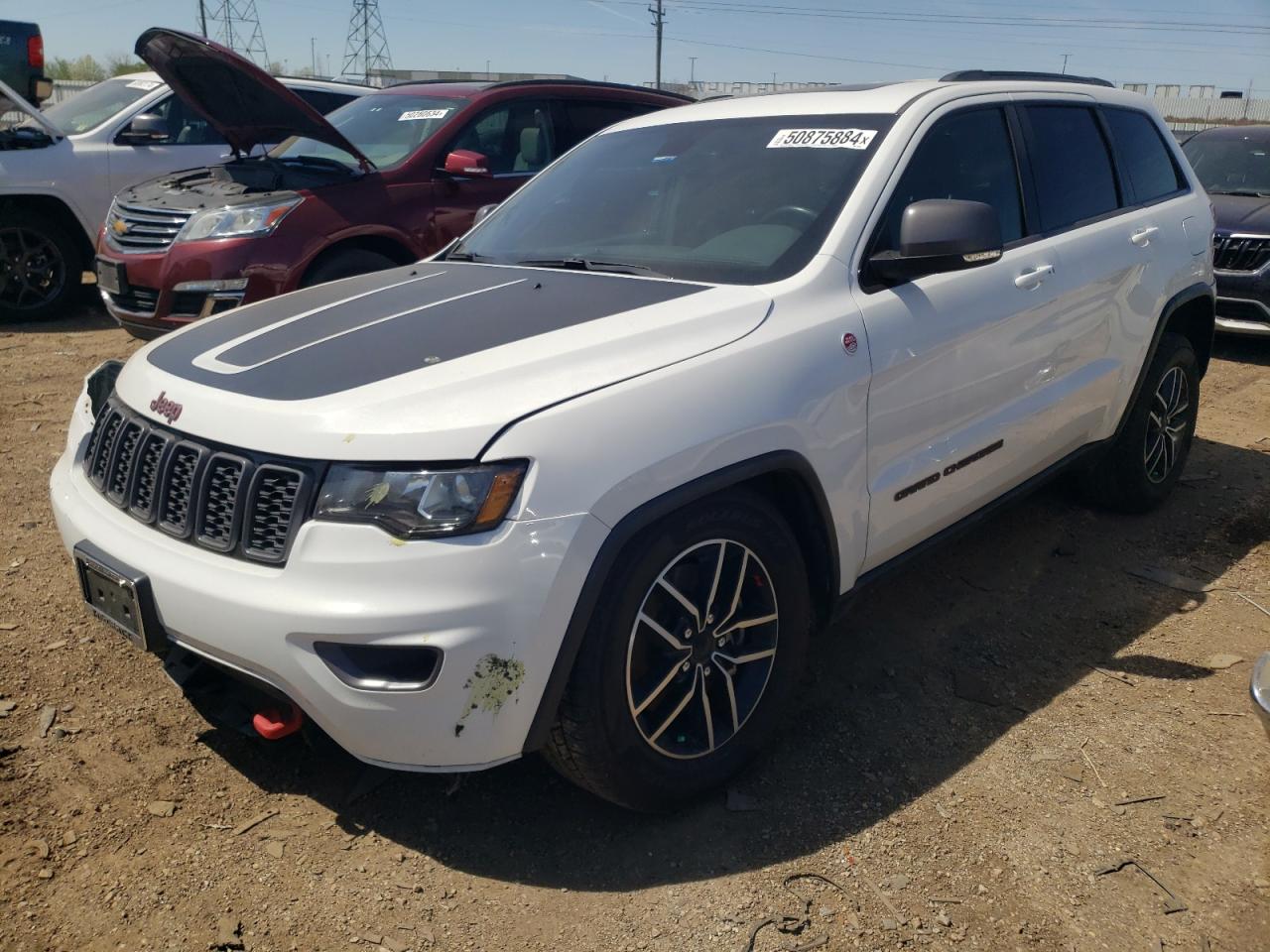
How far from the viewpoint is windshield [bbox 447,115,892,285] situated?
126 inches

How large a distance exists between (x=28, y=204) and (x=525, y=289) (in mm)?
7233

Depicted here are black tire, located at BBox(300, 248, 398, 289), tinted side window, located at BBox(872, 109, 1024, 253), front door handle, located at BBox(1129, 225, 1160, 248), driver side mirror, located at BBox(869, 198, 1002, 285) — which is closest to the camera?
driver side mirror, located at BBox(869, 198, 1002, 285)

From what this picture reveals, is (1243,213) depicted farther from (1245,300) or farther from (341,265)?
(341,265)

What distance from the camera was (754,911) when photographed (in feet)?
8.20

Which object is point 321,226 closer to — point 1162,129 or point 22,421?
point 22,421

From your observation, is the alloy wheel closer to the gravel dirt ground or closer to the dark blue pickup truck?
the dark blue pickup truck

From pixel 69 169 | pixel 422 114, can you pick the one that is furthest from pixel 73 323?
pixel 422 114

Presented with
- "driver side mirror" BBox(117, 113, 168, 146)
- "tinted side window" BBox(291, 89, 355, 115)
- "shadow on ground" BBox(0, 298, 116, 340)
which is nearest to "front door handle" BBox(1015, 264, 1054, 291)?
"shadow on ground" BBox(0, 298, 116, 340)

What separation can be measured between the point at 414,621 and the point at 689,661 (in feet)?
2.50

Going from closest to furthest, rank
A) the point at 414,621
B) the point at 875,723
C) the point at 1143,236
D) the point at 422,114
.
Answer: the point at 414,621 < the point at 875,723 < the point at 1143,236 < the point at 422,114

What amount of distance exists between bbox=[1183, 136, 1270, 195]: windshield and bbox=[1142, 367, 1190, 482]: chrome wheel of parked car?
5.17 meters

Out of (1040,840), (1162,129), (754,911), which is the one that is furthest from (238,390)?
(1162,129)

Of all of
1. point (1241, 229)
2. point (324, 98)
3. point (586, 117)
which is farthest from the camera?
point (324, 98)

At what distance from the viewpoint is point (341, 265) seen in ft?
20.4
